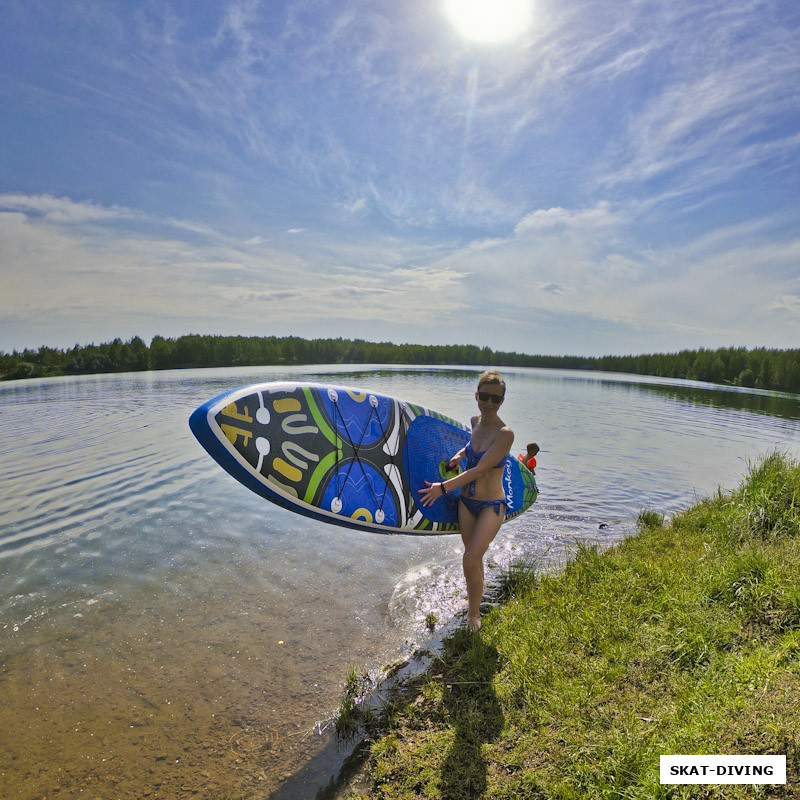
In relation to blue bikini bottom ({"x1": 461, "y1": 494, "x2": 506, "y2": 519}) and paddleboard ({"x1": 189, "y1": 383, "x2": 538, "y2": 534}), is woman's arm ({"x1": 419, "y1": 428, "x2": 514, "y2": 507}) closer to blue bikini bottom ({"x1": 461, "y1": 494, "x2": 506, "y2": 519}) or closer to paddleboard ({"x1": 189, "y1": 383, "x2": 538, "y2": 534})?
blue bikini bottom ({"x1": 461, "y1": 494, "x2": 506, "y2": 519})

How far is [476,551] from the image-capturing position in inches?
168

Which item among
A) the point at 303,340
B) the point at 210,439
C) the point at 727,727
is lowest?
the point at 727,727

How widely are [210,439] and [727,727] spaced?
4148 millimetres

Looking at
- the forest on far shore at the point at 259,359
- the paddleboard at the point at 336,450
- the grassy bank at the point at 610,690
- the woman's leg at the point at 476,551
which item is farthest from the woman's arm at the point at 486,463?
the forest on far shore at the point at 259,359

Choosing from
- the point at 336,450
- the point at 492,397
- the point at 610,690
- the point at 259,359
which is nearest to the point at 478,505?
the point at 492,397

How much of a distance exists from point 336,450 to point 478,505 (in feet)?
5.35

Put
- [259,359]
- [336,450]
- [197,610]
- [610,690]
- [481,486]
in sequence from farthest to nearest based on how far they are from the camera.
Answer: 1. [259,359]
2. [197,610]
3. [336,450]
4. [481,486]
5. [610,690]

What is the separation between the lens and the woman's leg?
14.0 ft

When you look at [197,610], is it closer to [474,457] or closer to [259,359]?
[474,457]

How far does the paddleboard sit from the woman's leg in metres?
0.64

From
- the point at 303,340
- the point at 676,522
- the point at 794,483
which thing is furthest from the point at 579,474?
the point at 303,340

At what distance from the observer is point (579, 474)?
12.2 m

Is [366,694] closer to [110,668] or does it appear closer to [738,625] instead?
[110,668]

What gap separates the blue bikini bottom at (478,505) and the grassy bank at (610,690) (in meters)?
1.06
